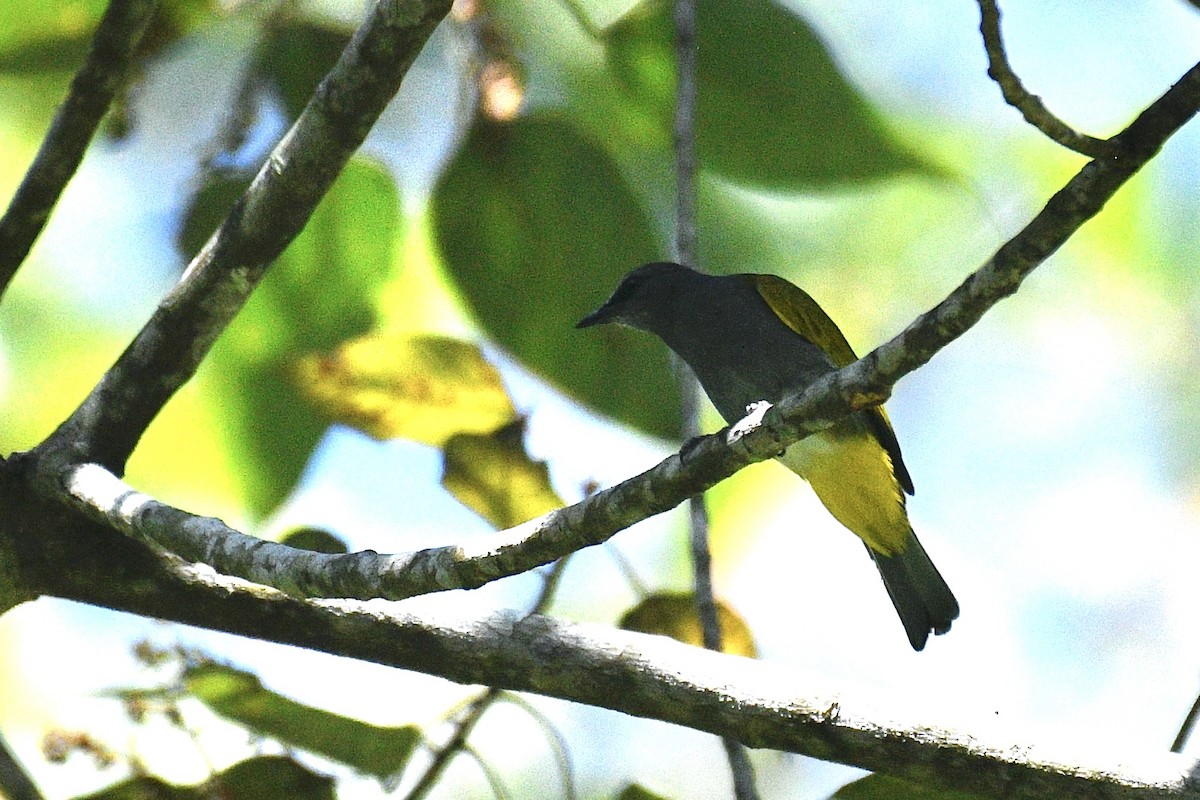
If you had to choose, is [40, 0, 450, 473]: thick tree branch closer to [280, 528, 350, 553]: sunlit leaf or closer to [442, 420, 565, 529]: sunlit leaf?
[280, 528, 350, 553]: sunlit leaf

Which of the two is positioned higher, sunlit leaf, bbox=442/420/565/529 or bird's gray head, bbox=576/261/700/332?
bird's gray head, bbox=576/261/700/332

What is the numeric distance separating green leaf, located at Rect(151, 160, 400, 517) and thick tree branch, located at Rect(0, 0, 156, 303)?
1.09 feet

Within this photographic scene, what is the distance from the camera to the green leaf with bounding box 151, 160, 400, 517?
2818 mm

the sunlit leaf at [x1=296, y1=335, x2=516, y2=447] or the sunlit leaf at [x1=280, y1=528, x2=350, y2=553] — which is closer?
the sunlit leaf at [x1=280, y1=528, x2=350, y2=553]

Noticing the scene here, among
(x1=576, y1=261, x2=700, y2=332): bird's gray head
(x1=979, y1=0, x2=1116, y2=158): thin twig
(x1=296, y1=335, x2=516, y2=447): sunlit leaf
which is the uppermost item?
(x1=576, y1=261, x2=700, y2=332): bird's gray head

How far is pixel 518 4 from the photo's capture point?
3072 mm

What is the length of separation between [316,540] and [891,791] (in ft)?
3.66

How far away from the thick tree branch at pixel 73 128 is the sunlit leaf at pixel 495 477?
917 mm

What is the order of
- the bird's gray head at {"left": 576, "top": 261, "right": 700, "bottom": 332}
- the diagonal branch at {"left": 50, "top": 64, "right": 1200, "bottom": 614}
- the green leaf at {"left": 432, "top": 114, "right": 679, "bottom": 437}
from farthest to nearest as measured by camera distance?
the bird's gray head at {"left": 576, "top": 261, "right": 700, "bottom": 332} → the green leaf at {"left": 432, "top": 114, "right": 679, "bottom": 437} → the diagonal branch at {"left": 50, "top": 64, "right": 1200, "bottom": 614}

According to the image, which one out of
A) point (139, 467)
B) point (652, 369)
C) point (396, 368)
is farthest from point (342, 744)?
point (139, 467)

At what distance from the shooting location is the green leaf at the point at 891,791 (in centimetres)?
198

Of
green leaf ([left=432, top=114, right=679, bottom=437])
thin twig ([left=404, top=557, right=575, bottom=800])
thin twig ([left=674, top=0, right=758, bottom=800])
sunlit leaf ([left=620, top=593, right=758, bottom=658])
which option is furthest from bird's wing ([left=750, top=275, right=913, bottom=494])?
thin twig ([left=404, top=557, right=575, bottom=800])

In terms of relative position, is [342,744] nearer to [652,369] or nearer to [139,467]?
[652,369]

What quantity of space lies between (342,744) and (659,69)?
5.25ft
